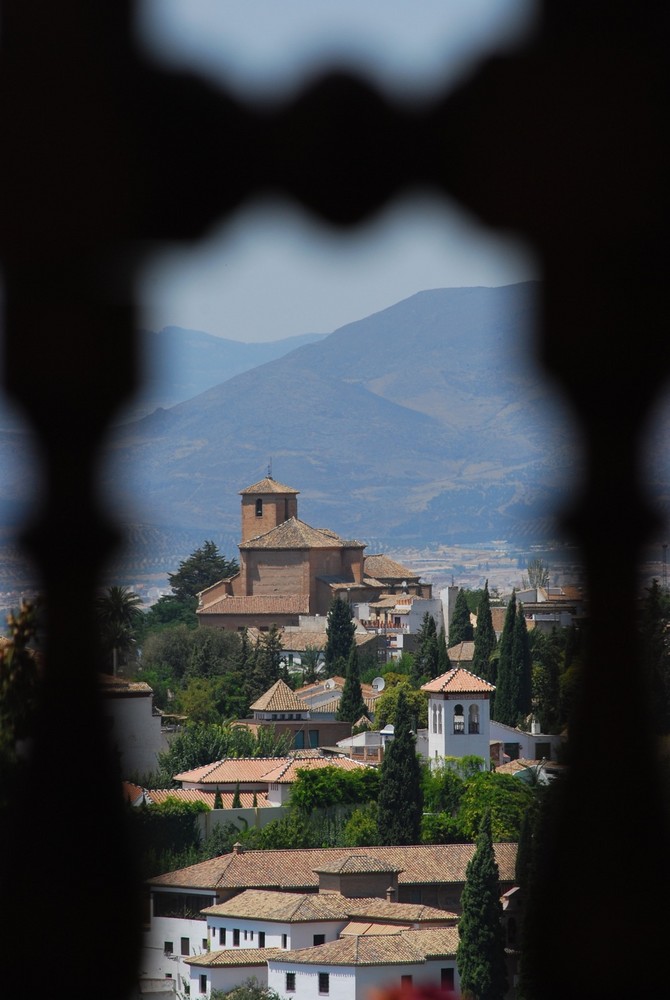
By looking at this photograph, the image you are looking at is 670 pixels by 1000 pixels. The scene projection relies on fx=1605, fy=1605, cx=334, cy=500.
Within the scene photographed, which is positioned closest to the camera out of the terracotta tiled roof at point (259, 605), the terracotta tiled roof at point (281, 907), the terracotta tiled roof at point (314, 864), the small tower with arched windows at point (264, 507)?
the terracotta tiled roof at point (281, 907)

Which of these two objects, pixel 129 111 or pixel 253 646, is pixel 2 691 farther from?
pixel 253 646

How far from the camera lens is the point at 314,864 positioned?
68.8 ft

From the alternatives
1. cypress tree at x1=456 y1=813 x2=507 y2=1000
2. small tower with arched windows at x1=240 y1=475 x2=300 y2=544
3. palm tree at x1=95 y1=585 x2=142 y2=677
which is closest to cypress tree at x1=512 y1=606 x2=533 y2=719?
cypress tree at x1=456 y1=813 x2=507 y2=1000

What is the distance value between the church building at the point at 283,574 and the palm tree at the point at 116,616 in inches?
1987

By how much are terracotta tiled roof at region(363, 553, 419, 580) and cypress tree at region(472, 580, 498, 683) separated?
23.8m

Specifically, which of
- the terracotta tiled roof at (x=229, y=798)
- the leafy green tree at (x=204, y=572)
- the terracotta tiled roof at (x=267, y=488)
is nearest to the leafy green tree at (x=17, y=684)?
the terracotta tiled roof at (x=229, y=798)

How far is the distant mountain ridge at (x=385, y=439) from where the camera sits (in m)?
0.72

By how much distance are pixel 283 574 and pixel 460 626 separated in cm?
1507

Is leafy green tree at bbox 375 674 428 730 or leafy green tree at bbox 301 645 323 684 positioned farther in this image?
leafy green tree at bbox 301 645 323 684

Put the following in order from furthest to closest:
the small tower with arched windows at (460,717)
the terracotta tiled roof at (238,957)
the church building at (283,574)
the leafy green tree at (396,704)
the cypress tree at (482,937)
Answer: the church building at (283,574), the leafy green tree at (396,704), the small tower with arched windows at (460,717), the terracotta tiled roof at (238,957), the cypress tree at (482,937)

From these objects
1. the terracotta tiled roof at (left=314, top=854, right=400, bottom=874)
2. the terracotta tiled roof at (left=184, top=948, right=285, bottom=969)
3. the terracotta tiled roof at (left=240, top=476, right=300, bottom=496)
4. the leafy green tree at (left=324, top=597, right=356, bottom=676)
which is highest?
the terracotta tiled roof at (left=240, top=476, right=300, bottom=496)

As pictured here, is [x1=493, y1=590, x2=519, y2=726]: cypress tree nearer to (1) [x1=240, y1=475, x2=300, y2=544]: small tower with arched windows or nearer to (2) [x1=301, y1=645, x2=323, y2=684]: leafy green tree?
(2) [x1=301, y1=645, x2=323, y2=684]: leafy green tree

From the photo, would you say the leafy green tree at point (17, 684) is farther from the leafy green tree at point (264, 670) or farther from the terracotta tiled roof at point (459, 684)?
the leafy green tree at point (264, 670)

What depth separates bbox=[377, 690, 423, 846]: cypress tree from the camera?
24.1 m
